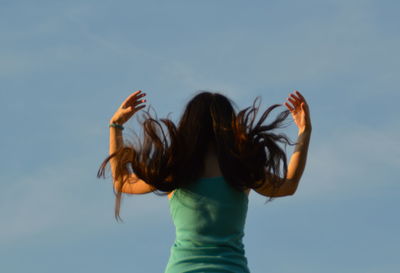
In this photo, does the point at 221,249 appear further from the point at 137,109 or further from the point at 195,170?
the point at 137,109

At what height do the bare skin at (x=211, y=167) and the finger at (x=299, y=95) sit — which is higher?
the finger at (x=299, y=95)

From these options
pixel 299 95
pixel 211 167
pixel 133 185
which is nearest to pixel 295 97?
pixel 299 95

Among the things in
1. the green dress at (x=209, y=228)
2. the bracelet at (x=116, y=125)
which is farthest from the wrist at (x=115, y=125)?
the green dress at (x=209, y=228)

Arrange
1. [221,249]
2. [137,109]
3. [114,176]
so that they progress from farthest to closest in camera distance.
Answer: [137,109] < [114,176] < [221,249]

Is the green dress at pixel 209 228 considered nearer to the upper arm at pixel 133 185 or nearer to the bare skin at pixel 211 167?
the bare skin at pixel 211 167

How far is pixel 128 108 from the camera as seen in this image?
26.5ft

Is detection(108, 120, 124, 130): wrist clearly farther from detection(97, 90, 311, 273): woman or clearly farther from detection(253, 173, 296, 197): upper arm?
detection(253, 173, 296, 197): upper arm

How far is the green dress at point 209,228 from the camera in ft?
22.9

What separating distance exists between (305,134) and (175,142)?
1207mm

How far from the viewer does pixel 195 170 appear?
7250 millimetres

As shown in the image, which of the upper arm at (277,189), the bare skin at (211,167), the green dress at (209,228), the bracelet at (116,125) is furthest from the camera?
the bracelet at (116,125)

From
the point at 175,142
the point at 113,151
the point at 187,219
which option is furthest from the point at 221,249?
the point at 113,151

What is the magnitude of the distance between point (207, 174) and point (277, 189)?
578 millimetres

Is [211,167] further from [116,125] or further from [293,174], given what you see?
[116,125]
